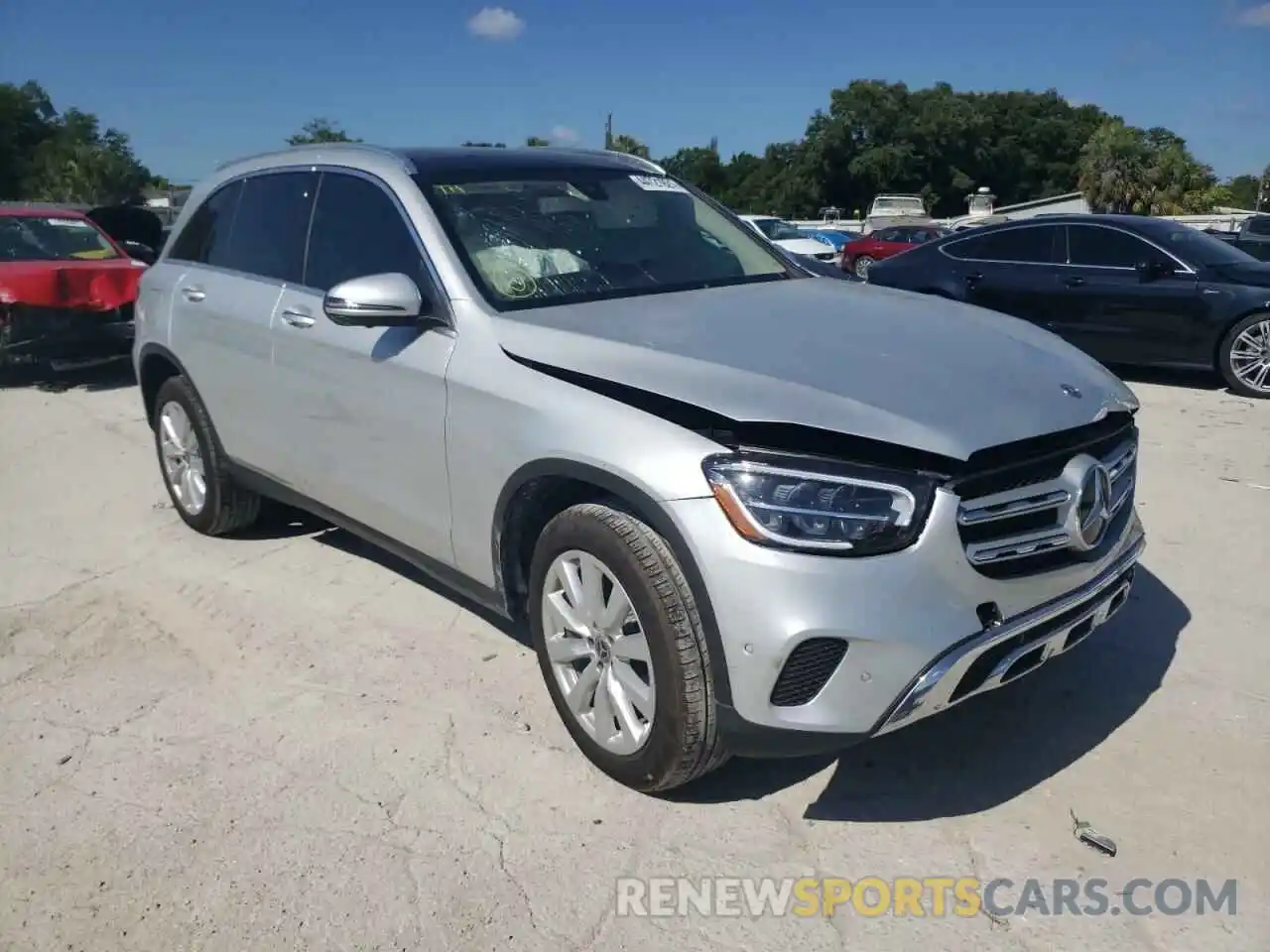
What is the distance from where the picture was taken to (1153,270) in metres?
8.65

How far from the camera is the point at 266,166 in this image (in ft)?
15.4

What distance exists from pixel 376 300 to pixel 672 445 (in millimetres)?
1190

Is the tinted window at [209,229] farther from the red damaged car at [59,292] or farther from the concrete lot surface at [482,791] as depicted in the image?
the red damaged car at [59,292]

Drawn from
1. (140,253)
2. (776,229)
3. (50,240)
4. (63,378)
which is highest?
(776,229)

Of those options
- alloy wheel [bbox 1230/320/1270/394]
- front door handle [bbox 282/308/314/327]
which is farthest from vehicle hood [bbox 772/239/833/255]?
front door handle [bbox 282/308/314/327]

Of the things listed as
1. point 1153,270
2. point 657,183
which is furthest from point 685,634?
point 1153,270

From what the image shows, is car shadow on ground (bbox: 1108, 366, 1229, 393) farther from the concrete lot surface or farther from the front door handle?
the front door handle

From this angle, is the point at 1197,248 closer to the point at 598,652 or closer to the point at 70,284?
the point at 598,652

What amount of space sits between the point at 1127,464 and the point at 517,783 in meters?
2.03

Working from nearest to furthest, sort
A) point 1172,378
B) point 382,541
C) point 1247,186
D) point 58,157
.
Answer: point 382,541 < point 1172,378 < point 58,157 < point 1247,186

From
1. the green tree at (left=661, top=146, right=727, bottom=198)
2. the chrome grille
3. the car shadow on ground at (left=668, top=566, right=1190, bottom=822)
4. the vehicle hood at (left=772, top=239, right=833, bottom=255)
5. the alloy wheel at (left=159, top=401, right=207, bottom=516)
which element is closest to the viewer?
the chrome grille

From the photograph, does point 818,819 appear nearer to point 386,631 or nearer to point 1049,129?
point 386,631

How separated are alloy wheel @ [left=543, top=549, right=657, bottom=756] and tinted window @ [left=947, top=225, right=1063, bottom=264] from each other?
7.74 meters

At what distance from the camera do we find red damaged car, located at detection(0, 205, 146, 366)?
9.19m
